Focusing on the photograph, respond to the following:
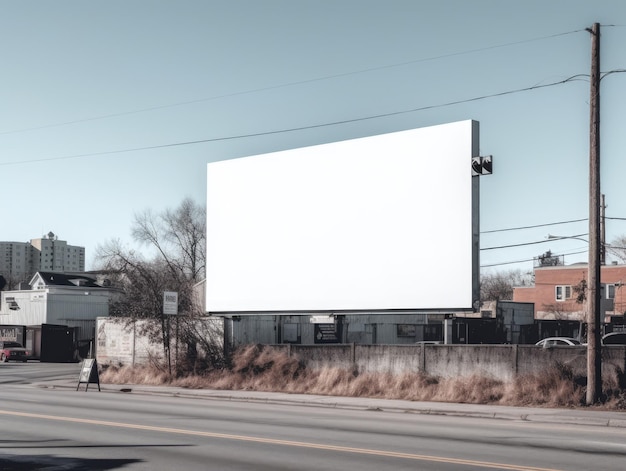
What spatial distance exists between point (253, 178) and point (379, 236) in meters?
7.63

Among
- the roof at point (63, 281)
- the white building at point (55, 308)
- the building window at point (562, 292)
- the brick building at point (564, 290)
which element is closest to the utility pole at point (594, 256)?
the white building at point (55, 308)

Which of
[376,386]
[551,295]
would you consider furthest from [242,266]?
[551,295]

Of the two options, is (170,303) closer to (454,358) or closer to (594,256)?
(454,358)

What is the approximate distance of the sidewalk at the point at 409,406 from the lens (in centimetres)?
1991

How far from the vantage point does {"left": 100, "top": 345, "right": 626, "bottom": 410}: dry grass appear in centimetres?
2342

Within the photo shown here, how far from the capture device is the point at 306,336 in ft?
123

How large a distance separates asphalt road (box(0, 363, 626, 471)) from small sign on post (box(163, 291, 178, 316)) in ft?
30.3

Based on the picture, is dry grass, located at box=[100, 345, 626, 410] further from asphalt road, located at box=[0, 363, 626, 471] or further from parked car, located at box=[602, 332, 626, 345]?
parked car, located at box=[602, 332, 626, 345]

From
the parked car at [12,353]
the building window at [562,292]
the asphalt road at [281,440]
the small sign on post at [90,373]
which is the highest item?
the building window at [562,292]

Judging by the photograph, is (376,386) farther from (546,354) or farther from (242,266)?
(242,266)

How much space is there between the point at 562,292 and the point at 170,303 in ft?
184

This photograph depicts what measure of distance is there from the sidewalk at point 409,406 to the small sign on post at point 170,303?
2.95 meters

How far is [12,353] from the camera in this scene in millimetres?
57062

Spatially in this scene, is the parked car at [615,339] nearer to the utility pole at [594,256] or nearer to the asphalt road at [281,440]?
the utility pole at [594,256]
